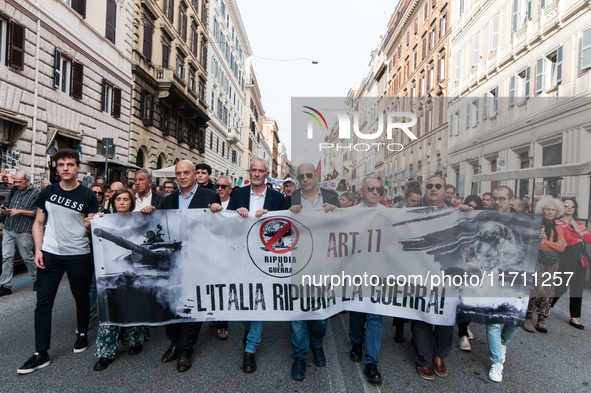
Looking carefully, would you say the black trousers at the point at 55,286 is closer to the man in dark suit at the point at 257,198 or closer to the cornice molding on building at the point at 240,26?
the man in dark suit at the point at 257,198

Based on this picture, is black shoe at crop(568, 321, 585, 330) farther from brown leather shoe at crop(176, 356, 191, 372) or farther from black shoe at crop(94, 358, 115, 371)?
black shoe at crop(94, 358, 115, 371)

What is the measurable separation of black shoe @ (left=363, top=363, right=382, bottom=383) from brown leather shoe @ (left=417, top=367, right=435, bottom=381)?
1.30 feet

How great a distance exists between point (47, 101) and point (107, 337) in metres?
11.9

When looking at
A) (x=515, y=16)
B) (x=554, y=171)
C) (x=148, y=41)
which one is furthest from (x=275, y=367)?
(x=148, y=41)

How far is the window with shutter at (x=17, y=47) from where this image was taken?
10.8 meters

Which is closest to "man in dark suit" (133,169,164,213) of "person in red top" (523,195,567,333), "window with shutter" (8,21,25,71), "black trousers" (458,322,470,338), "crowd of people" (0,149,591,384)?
"crowd of people" (0,149,591,384)

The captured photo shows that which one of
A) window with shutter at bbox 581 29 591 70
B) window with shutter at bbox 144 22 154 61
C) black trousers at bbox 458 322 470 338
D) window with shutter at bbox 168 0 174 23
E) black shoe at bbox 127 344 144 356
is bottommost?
black shoe at bbox 127 344 144 356

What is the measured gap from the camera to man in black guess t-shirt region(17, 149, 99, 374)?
11.1 ft

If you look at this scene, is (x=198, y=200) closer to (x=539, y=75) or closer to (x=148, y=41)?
(x=539, y=75)

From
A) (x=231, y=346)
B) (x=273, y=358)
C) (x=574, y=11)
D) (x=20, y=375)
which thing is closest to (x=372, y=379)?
(x=273, y=358)

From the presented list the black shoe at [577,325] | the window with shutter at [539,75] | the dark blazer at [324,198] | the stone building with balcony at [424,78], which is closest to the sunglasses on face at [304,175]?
the dark blazer at [324,198]

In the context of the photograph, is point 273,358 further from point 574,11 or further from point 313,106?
point 574,11

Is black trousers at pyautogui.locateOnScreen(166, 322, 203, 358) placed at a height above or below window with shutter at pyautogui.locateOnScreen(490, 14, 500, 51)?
below

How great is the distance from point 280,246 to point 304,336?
862 mm
